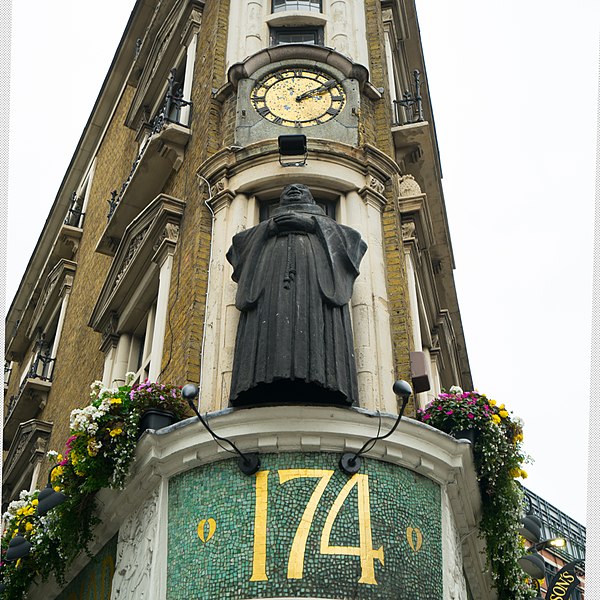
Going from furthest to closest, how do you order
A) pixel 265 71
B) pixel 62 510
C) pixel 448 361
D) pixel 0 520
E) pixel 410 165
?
pixel 448 361 < pixel 410 165 < pixel 265 71 < pixel 0 520 < pixel 62 510

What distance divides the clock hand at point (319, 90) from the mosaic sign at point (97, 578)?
683cm

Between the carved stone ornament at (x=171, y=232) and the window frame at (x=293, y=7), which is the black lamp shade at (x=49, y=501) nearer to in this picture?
the carved stone ornament at (x=171, y=232)

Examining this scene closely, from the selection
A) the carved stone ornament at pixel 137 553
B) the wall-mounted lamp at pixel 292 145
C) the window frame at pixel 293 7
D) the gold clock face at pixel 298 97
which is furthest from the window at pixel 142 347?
the window frame at pixel 293 7

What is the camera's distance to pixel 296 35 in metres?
15.4

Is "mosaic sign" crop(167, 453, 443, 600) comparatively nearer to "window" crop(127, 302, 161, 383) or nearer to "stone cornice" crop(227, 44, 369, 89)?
"window" crop(127, 302, 161, 383)

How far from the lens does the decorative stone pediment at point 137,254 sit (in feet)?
44.3

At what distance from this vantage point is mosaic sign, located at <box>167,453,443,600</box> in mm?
8578

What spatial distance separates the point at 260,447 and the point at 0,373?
410 cm

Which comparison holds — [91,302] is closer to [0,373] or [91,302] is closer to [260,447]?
[0,373]

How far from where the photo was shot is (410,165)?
1534 cm

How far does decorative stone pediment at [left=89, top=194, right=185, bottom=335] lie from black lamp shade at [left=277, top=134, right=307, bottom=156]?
6.70 ft

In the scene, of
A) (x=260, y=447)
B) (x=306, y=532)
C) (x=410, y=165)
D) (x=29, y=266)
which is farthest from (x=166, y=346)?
(x=29, y=266)

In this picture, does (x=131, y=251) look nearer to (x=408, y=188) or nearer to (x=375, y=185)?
(x=375, y=185)

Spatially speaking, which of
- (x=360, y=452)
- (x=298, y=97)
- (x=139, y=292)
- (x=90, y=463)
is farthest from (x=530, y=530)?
(x=298, y=97)
